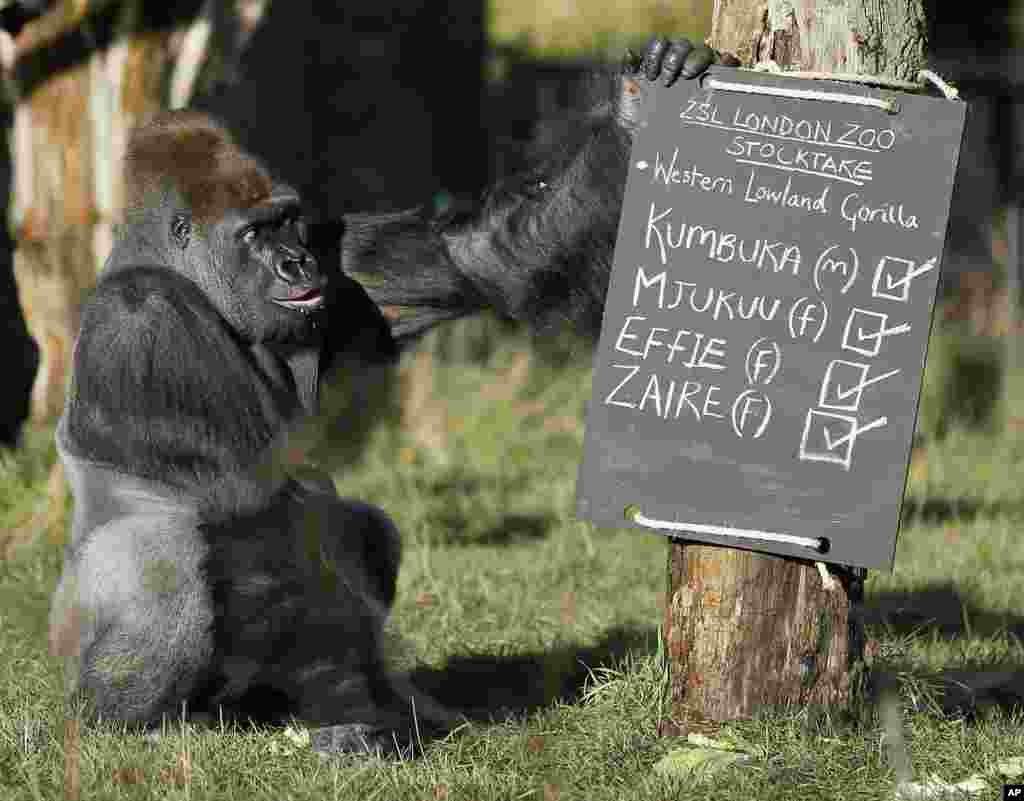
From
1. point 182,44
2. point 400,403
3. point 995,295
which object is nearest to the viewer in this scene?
point 182,44

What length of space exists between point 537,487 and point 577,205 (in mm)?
2756

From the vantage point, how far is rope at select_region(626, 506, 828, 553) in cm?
288

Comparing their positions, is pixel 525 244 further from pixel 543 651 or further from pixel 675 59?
pixel 543 651

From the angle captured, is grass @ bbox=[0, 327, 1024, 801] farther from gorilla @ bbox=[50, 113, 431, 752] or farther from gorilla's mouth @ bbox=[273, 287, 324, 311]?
gorilla's mouth @ bbox=[273, 287, 324, 311]

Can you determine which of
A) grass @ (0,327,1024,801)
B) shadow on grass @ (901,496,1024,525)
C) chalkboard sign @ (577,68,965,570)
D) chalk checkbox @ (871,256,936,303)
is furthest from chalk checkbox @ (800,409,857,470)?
shadow on grass @ (901,496,1024,525)

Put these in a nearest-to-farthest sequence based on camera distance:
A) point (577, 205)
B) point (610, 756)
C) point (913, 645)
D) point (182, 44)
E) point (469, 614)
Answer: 1. point (610, 756)
2. point (577, 205)
3. point (913, 645)
4. point (469, 614)
5. point (182, 44)

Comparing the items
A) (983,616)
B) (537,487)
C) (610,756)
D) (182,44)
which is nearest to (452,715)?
(610,756)

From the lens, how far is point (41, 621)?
Result: 4.10m

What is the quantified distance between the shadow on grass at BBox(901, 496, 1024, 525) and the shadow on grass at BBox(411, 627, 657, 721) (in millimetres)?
1814

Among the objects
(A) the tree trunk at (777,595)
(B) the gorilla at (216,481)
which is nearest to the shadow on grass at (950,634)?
(A) the tree trunk at (777,595)

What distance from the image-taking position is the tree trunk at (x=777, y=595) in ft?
9.62

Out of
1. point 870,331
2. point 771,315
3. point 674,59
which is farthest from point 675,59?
point 870,331

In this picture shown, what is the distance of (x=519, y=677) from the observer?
380 centimetres

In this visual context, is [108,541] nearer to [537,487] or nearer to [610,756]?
[610,756]
